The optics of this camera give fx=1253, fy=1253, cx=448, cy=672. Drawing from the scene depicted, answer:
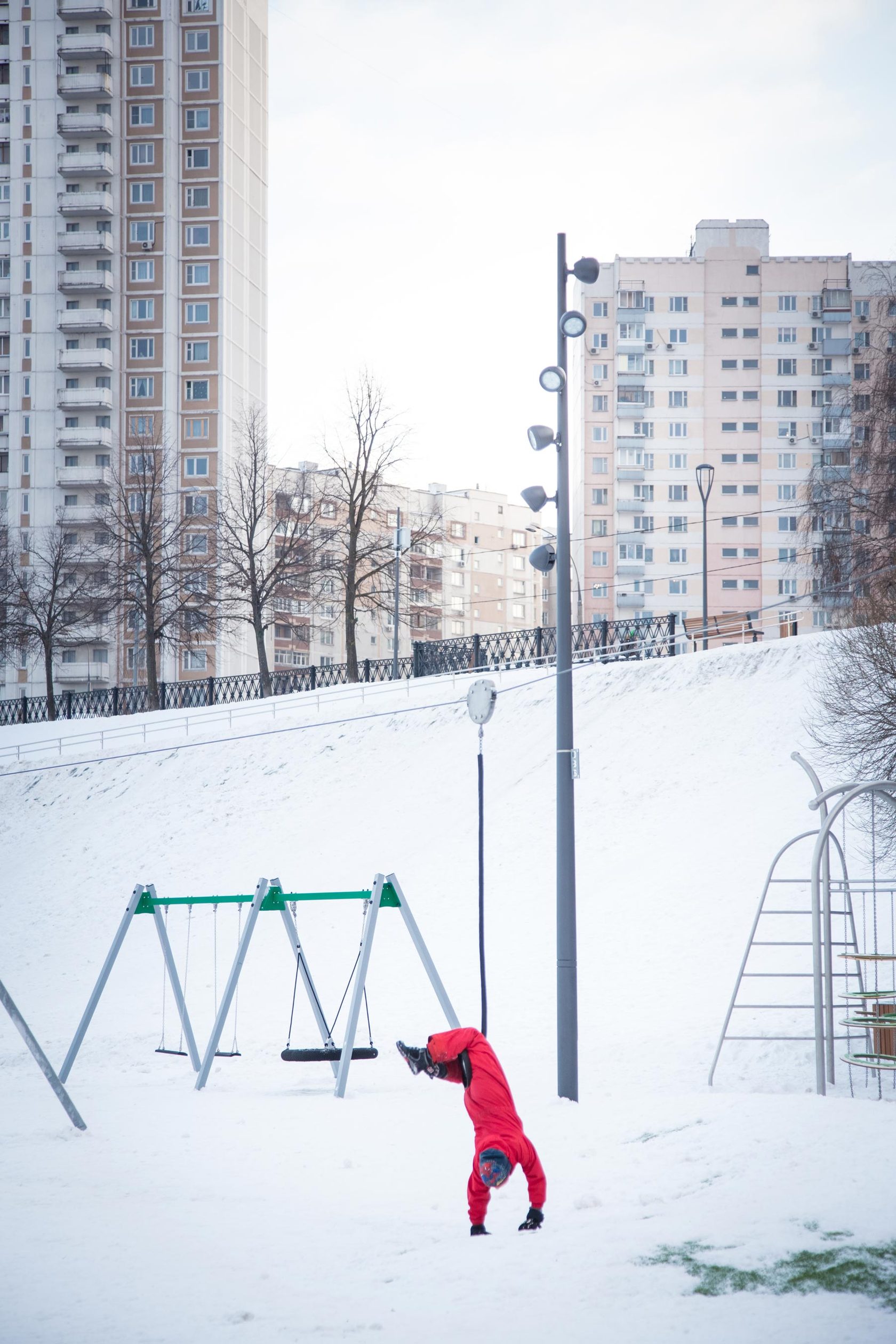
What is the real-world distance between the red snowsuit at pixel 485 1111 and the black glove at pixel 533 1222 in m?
0.03

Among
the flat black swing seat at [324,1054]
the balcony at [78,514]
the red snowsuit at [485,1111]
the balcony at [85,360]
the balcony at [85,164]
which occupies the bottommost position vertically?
the flat black swing seat at [324,1054]

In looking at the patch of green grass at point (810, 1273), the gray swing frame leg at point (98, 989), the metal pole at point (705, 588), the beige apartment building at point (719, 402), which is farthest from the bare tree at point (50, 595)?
the patch of green grass at point (810, 1273)

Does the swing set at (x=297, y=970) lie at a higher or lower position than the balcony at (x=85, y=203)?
lower

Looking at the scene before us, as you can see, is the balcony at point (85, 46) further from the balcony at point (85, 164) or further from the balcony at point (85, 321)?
the balcony at point (85, 321)

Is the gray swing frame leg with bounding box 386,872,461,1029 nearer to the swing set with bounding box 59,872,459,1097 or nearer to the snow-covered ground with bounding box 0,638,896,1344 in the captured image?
the swing set with bounding box 59,872,459,1097

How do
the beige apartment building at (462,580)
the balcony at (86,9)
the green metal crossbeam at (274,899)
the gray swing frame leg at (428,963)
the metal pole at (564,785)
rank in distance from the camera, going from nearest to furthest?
the metal pole at (564,785) → the gray swing frame leg at (428,963) → the green metal crossbeam at (274,899) → the balcony at (86,9) → the beige apartment building at (462,580)

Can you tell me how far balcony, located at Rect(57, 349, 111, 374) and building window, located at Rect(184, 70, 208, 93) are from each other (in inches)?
580

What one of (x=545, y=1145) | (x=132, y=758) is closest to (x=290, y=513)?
(x=132, y=758)

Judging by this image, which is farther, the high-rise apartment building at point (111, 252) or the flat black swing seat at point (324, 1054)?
the high-rise apartment building at point (111, 252)

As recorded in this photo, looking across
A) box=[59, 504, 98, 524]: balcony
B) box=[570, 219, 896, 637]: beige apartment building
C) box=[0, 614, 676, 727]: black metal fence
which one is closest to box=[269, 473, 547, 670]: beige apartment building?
box=[570, 219, 896, 637]: beige apartment building

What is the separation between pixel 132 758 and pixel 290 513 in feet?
48.8

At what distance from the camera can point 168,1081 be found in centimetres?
1453

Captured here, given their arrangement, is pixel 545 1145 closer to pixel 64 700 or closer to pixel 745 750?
pixel 745 750

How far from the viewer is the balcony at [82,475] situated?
65.0 metres
